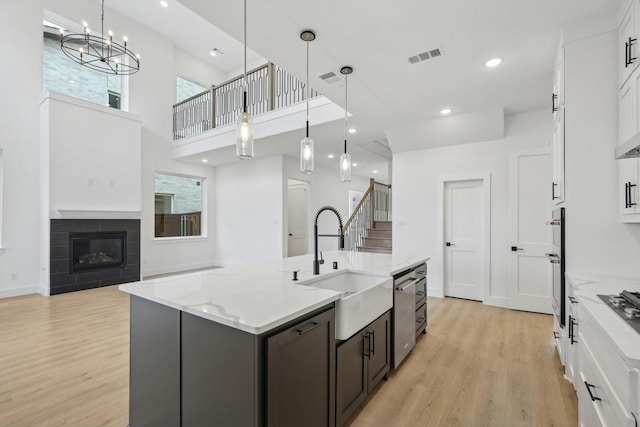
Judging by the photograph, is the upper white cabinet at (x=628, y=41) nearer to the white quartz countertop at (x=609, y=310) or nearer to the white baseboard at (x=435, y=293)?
the white quartz countertop at (x=609, y=310)

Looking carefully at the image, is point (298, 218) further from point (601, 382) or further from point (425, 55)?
point (601, 382)

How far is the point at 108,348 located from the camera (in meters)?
2.99

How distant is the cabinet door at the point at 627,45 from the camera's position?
1892 millimetres

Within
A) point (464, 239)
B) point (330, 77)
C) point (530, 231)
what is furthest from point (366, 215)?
point (330, 77)

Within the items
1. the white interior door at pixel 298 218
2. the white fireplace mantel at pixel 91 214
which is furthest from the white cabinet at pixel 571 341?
the white fireplace mantel at pixel 91 214

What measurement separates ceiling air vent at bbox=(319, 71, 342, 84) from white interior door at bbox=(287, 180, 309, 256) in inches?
178

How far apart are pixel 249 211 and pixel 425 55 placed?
560 centimetres

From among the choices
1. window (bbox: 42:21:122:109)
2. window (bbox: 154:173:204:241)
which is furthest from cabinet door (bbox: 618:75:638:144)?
window (bbox: 42:21:122:109)

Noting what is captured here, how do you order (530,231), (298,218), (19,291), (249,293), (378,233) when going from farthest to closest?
(298,218) < (378,233) < (19,291) < (530,231) < (249,293)

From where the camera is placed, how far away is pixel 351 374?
184cm

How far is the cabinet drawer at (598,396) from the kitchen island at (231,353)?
1148 millimetres

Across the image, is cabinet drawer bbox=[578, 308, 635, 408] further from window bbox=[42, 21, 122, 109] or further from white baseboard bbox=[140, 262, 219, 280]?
window bbox=[42, 21, 122, 109]

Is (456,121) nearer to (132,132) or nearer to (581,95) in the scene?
(581,95)

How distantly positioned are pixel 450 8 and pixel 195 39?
767 centimetres
